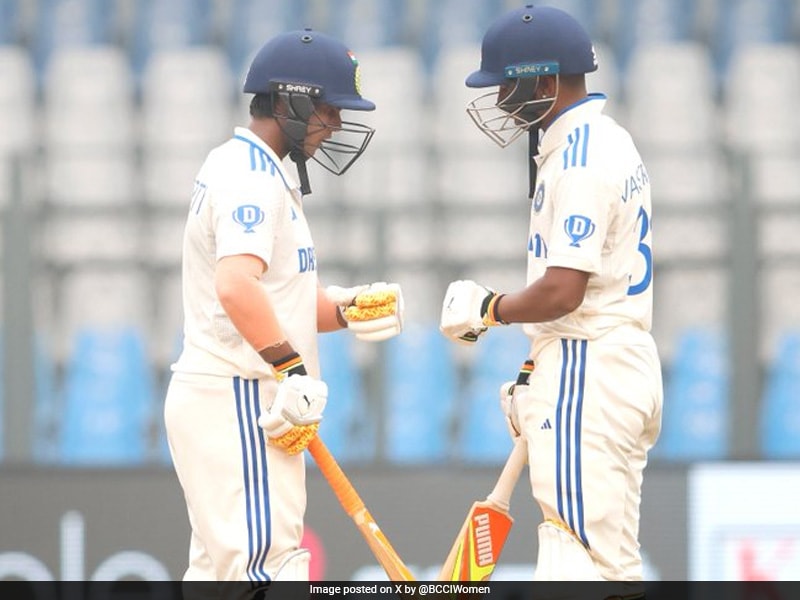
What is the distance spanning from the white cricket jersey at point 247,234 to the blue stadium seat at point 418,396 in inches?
78.6

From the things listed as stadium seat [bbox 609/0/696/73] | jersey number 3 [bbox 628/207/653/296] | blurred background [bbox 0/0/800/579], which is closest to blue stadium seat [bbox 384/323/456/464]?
blurred background [bbox 0/0/800/579]

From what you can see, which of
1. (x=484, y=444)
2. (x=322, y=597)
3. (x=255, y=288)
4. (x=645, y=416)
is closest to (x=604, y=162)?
(x=645, y=416)

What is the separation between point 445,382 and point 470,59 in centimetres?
270

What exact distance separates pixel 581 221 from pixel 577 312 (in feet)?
0.86

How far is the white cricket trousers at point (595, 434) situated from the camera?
12.9 ft

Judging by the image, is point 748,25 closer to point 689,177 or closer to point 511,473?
point 689,177

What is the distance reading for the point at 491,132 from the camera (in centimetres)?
428

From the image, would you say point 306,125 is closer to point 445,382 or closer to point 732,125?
point 445,382

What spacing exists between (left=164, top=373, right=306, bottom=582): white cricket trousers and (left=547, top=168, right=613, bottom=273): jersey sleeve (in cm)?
85

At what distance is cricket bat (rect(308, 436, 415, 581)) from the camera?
421 cm

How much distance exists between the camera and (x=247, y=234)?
3.90 metres

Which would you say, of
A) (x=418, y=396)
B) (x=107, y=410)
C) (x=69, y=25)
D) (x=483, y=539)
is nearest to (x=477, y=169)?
(x=418, y=396)

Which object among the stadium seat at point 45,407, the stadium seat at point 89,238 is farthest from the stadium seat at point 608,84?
the stadium seat at point 45,407

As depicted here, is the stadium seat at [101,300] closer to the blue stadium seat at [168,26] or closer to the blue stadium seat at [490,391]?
the blue stadium seat at [490,391]
